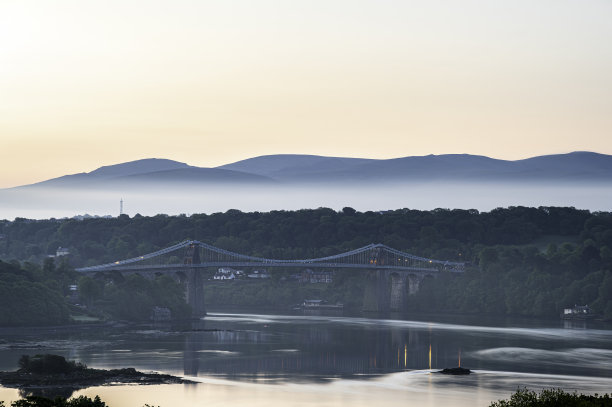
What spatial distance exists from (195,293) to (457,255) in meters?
49.9

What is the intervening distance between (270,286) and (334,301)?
9.66 meters

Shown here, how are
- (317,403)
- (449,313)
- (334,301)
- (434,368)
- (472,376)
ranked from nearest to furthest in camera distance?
(317,403) < (472,376) < (434,368) < (449,313) < (334,301)

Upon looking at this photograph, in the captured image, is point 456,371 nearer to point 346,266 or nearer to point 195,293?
point 195,293

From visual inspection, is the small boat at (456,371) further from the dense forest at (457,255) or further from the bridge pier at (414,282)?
the bridge pier at (414,282)

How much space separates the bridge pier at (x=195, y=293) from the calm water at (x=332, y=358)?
10.5 metres

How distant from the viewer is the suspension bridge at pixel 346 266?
14526 centimetres

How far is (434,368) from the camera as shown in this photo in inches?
3447

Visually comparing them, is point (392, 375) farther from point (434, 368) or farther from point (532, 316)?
point (532, 316)

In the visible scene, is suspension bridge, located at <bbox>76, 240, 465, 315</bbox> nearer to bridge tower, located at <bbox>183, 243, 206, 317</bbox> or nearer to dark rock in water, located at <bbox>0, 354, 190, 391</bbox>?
bridge tower, located at <bbox>183, 243, 206, 317</bbox>

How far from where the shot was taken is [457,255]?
18088 centimetres

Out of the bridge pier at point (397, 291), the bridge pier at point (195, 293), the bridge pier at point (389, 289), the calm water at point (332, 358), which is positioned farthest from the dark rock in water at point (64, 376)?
the bridge pier at point (397, 291)

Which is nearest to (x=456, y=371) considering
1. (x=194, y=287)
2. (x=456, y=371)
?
(x=456, y=371)

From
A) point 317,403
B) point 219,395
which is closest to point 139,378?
point 219,395

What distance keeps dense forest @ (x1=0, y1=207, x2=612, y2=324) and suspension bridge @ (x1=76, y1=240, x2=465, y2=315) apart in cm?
264
